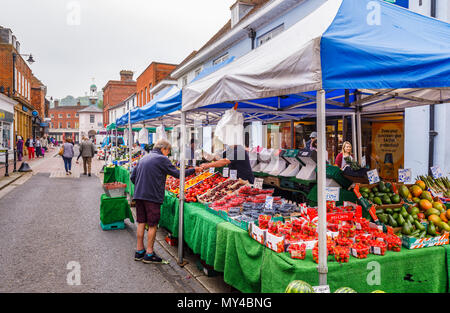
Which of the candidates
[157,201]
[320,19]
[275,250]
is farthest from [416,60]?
[157,201]

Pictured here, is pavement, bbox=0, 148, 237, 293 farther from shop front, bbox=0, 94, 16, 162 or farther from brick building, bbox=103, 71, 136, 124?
brick building, bbox=103, 71, 136, 124

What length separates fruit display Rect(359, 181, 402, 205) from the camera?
3.79m

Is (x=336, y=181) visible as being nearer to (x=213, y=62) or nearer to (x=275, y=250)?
(x=275, y=250)

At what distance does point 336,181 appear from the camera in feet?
15.1

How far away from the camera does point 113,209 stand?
7.18 meters

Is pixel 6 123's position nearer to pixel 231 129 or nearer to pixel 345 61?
pixel 231 129

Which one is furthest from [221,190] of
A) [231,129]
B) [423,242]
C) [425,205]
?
[423,242]

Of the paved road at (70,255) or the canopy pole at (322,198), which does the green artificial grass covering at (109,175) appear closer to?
the paved road at (70,255)

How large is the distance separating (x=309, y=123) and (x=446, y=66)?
30.9 feet

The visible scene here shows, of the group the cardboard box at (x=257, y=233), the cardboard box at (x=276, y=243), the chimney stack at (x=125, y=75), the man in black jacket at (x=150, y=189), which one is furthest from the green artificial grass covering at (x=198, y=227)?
the chimney stack at (x=125, y=75)

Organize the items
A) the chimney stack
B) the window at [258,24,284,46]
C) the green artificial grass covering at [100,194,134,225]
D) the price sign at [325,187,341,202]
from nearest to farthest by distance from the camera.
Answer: the price sign at [325,187,341,202], the green artificial grass covering at [100,194,134,225], the window at [258,24,284,46], the chimney stack

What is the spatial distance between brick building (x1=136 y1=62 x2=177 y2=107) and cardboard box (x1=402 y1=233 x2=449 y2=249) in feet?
86.4

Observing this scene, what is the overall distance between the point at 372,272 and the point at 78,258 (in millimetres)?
4481

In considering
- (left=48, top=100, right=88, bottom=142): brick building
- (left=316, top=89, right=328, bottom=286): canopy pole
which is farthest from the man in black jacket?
(left=48, top=100, right=88, bottom=142): brick building
